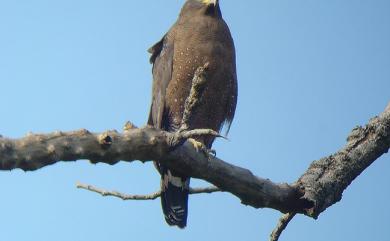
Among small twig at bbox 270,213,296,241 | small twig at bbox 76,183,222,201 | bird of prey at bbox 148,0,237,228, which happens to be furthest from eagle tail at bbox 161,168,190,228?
small twig at bbox 270,213,296,241

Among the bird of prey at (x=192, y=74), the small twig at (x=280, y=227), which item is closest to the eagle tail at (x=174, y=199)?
the bird of prey at (x=192, y=74)

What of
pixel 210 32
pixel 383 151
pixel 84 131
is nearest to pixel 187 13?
pixel 210 32

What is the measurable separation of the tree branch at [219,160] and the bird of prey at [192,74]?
72.0 inches

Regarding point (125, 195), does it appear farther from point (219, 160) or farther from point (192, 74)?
point (192, 74)

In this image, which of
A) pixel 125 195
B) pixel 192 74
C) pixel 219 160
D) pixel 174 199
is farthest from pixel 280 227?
pixel 192 74

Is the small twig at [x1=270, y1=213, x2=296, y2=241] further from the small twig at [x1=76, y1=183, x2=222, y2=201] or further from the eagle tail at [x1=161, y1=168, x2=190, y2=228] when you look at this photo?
the eagle tail at [x1=161, y1=168, x2=190, y2=228]

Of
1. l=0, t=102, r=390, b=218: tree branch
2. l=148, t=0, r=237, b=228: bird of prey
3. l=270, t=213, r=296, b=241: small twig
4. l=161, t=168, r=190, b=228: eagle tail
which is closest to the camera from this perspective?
l=0, t=102, r=390, b=218: tree branch

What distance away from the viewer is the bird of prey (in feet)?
21.5

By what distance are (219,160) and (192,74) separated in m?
2.40

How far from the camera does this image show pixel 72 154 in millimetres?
3232

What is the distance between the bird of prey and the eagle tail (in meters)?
0.25

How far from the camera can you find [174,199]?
20.0 feet

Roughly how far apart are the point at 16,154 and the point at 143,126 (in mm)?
874

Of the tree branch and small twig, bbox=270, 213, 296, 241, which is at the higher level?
the tree branch
